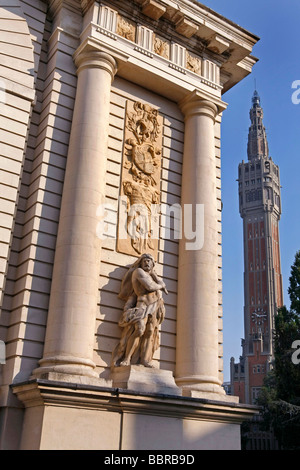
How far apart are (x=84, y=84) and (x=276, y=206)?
5241 inches

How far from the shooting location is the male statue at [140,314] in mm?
13297

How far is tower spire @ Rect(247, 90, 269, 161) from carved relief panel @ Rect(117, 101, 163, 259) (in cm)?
13747

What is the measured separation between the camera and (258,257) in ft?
450

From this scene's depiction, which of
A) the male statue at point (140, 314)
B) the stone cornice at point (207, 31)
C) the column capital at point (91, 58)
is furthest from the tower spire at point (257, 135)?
the male statue at point (140, 314)

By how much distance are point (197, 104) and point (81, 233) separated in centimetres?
703

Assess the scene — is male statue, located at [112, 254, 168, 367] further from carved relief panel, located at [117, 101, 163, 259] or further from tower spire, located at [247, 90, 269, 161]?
tower spire, located at [247, 90, 269, 161]

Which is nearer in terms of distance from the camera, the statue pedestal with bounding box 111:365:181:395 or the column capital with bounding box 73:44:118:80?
the statue pedestal with bounding box 111:365:181:395

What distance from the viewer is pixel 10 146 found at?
549 inches

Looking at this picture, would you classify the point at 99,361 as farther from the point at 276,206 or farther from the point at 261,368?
the point at 276,206

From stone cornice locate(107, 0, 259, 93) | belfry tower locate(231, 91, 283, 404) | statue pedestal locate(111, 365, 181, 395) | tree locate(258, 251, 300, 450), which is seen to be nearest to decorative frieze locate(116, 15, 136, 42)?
stone cornice locate(107, 0, 259, 93)

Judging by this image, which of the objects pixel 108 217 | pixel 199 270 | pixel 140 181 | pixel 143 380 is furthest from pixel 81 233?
pixel 143 380

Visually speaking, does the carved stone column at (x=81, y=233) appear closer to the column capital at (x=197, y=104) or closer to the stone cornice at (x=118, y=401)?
the stone cornice at (x=118, y=401)

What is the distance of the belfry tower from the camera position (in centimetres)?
12188

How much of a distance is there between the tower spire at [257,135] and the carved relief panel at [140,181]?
137468 millimetres
